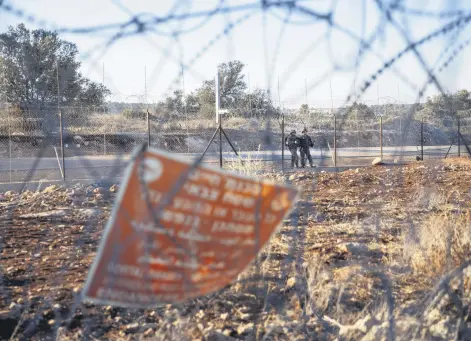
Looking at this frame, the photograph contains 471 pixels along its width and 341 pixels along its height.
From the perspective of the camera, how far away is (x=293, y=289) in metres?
4.38

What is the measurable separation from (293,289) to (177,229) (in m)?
2.58

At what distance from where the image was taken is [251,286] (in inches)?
174

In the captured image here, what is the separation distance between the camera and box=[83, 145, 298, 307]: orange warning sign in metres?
1.86

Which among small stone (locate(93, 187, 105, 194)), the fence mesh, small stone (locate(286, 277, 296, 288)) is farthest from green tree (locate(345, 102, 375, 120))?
small stone (locate(93, 187, 105, 194))

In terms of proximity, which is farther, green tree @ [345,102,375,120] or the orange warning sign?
green tree @ [345,102,375,120]

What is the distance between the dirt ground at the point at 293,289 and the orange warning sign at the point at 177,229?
1316 mm

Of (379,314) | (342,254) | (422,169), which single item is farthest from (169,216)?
(422,169)

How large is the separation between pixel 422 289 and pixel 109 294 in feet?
9.99

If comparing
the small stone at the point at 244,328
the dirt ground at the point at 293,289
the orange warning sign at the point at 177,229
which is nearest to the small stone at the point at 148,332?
the dirt ground at the point at 293,289

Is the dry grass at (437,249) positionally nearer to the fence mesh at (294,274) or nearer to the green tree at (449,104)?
the fence mesh at (294,274)

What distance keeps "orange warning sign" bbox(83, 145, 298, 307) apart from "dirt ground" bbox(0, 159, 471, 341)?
4.32ft

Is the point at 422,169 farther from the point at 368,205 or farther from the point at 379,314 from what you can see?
the point at 379,314

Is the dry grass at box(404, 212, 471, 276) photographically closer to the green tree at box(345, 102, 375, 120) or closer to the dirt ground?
the dirt ground

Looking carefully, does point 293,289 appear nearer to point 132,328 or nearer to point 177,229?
point 132,328
